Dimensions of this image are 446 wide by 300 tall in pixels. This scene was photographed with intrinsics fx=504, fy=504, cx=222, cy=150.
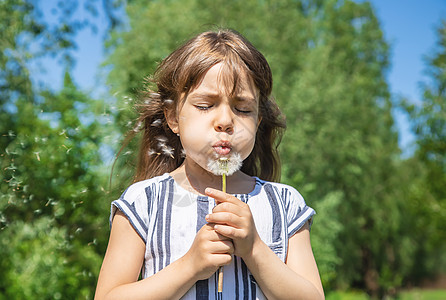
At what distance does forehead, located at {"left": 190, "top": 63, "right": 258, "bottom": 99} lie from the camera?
1.52 meters

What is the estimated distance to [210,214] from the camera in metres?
1.34

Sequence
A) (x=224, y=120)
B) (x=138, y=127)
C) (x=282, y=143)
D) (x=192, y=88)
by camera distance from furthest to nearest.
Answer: (x=282, y=143) → (x=138, y=127) → (x=192, y=88) → (x=224, y=120)

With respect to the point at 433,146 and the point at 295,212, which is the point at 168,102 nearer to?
the point at 295,212

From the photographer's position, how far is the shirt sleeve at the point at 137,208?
1523 mm

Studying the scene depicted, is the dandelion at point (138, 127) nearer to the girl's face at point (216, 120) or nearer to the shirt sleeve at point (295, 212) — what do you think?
the girl's face at point (216, 120)

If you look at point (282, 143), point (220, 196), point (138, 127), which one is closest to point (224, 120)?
point (220, 196)

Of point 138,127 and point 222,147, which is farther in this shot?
point 138,127

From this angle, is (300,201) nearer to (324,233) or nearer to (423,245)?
(324,233)

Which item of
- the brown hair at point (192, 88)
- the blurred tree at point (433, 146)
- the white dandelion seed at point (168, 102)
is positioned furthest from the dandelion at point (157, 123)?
the blurred tree at point (433, 146)

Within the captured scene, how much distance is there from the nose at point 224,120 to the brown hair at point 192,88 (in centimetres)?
7

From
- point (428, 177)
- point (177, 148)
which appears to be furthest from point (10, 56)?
point (428, 177)

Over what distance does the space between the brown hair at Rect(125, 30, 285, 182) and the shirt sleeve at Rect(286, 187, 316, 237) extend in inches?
11.9

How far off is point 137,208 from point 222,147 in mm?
328

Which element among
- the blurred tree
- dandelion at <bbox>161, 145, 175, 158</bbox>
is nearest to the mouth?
dandelion at <bbox>161, 145, 175, 158</bbox>
